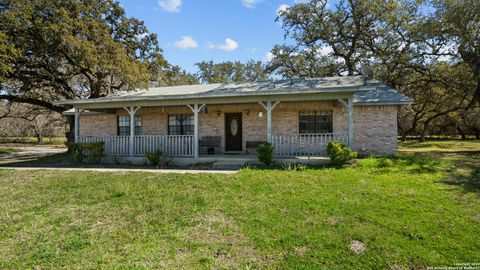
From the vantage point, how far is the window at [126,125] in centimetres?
1517

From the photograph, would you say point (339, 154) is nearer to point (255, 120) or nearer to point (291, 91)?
point (291, 91)

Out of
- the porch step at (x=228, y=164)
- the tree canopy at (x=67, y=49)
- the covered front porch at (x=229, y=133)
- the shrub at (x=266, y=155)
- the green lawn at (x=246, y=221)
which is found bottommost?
the green lawn at (x=246, y=221)

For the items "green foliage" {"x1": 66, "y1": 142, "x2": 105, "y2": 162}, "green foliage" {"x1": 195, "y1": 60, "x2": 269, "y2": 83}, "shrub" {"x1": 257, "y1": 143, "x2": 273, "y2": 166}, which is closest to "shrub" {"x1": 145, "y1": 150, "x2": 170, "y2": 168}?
"green foliage" {"x1": 66, "y1": 142, "x2": 105, "y2": 162}

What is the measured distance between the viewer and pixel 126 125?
1545 centimetres

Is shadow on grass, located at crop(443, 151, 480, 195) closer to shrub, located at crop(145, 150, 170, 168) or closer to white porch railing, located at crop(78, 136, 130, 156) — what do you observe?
shrub, located at crop(145, 150, 170, 168)

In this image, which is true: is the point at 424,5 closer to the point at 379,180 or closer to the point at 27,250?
the point at 379,180

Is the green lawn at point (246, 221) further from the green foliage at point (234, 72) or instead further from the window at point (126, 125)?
the green foliage at point (234, 72)

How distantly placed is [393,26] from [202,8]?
12.7m

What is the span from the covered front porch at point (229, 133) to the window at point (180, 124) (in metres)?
0.26

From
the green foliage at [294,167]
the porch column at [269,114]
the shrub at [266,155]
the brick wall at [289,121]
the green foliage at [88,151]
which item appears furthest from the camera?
the brick wall at [289,121]

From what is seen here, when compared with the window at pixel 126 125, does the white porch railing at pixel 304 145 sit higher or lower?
lower

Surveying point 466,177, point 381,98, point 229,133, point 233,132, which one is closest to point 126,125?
point 229,133

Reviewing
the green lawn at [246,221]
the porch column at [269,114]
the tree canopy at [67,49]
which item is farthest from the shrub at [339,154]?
the tree canopy at [67,49]

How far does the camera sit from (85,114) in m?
16.1
